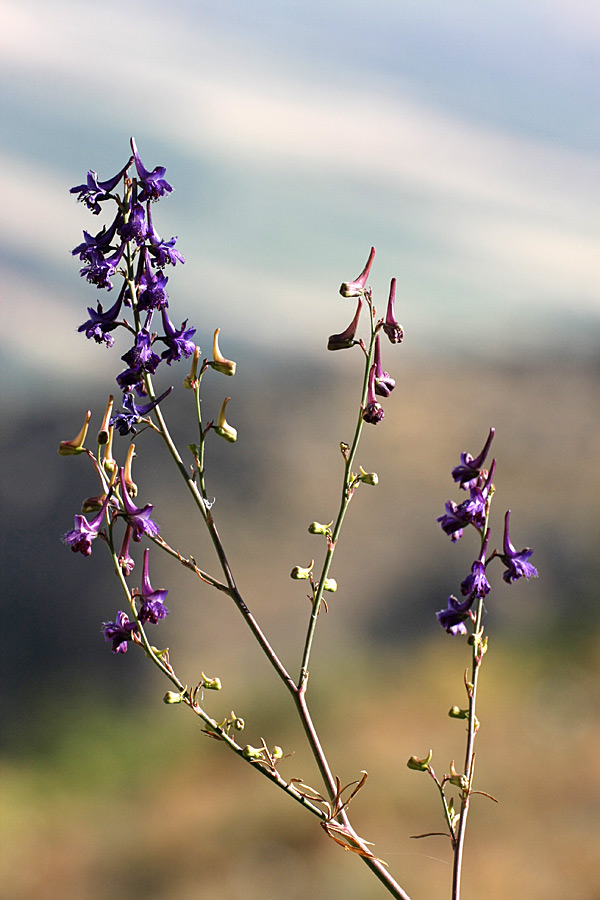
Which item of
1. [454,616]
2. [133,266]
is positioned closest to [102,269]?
[133,266]

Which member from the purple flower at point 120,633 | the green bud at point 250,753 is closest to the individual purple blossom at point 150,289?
the purple flower at point 120,633

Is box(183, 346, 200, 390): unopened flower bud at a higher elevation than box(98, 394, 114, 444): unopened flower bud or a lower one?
higher

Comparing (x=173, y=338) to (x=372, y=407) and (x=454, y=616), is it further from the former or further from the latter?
(x=454, y=616)

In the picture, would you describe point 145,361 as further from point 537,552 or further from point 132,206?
point 537,552

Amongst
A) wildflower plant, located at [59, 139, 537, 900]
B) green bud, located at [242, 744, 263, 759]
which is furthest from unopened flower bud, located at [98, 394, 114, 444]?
green bud, located at [242, 744, 263, 759]

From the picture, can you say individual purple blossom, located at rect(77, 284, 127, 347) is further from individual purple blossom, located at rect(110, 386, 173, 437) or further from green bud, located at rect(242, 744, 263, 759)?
green bud, located at rect(242, 744, 263, 759)

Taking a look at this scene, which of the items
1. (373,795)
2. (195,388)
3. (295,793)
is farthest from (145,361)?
(373,795)
